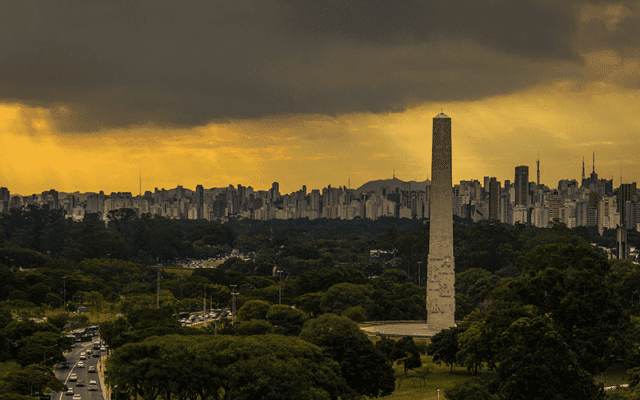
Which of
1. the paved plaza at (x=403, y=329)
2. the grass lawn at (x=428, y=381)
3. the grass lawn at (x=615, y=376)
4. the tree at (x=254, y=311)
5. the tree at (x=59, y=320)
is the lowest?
the grass lawn at (x=428, y=381)

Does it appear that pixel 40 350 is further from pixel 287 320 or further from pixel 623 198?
pixel 623 198

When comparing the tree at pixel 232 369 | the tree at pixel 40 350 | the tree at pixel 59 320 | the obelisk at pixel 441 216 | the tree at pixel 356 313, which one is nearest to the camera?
the tree at pixel 232 369

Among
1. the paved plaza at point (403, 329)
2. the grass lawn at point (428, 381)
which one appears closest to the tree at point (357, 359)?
the grass lawn at point (428, 381)

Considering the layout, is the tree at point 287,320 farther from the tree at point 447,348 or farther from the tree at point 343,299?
the tree at point 343,299

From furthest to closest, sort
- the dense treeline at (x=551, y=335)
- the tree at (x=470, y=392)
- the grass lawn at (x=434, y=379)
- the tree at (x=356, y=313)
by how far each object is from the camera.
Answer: the tree at (x=356, y=313) < the grass lawn at (x=434, y=379) < the dense treeline at (x=551, y=335) < the tree at (x=470, y=392)

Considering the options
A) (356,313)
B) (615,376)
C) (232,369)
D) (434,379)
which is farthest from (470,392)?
(356,313)
